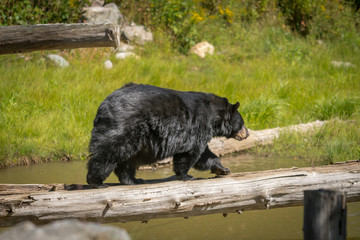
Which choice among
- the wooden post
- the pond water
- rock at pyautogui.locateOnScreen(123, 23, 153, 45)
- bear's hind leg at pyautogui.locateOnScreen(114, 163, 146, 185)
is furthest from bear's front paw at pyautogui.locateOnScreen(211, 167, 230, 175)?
rock at pyautogui.locateOnScreen(123, 23, 153, 45)

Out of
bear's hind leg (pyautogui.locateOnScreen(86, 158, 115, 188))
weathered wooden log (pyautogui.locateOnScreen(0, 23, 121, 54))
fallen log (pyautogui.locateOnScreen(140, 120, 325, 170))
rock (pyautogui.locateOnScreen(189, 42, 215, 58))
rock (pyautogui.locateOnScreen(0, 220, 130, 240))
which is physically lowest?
fallen log (pyautogui.locateOnScreen(140, 120, 325, 170))

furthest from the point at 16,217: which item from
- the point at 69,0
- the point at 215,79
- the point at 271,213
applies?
the point at 69,0

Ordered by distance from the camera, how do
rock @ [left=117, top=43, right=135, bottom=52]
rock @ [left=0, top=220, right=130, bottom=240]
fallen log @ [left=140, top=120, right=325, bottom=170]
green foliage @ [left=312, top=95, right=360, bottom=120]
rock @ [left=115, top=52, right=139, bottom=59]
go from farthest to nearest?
1. rock @ [left=117, top=43, right=135, bottom=52]
2. rock @ [left=115, top=52, right=139, bottom=59]
3. green foliage @ [left=312, top=95, right=360, bottom=120]
4. fallen log @ [left=140, top=120, right=325, bottom=170]
5. rock @ [left=0, top=220, right=130, bottom=240]

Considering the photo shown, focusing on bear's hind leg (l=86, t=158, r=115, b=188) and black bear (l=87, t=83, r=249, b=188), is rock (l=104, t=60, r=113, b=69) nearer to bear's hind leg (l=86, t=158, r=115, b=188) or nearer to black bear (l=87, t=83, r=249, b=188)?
black bear (l=87, t=83, r=249, b=188)

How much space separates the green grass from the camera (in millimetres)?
7258

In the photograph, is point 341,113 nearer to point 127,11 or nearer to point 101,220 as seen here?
point 101,220

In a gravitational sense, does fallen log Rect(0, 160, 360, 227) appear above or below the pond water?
above

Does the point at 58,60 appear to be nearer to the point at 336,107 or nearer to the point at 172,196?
the point at 336,107

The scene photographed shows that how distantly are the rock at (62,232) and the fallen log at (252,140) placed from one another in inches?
192

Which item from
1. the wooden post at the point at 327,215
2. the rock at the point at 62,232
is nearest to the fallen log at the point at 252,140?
the wooden post at the point at 327,215

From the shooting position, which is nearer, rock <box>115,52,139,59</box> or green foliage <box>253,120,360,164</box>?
green foliage <box>253,120,360,164</box>

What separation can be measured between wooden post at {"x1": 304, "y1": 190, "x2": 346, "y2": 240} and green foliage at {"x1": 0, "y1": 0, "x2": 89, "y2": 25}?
410 inches

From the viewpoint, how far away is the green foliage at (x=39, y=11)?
11.4 metres

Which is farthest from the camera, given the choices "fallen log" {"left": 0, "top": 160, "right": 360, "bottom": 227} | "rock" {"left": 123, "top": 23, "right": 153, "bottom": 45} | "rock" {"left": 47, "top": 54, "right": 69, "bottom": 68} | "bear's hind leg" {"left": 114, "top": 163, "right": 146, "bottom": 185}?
"rock" {"left": 123, "top": 23, "right": 153, "bottom": 45}
